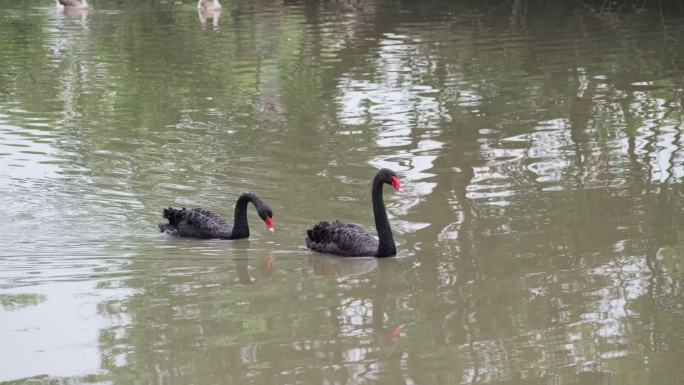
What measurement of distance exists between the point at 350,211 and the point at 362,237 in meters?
1.44

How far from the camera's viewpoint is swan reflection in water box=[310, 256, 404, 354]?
25.2 feet

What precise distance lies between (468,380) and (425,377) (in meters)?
0.24

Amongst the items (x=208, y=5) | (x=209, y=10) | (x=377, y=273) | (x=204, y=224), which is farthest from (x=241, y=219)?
(x=208, y=5)

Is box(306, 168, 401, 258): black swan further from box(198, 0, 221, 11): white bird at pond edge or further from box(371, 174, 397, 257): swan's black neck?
box(198, 0, 221, 11): white bird at pond edge

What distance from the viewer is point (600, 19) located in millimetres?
26188

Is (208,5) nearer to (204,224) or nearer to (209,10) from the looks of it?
(209,10)

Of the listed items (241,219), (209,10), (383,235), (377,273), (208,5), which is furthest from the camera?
(208,5)

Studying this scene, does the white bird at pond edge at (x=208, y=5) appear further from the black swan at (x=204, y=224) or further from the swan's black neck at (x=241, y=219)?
the swan's black neck at (x=241, y=219)

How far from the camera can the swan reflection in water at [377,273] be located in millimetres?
7691

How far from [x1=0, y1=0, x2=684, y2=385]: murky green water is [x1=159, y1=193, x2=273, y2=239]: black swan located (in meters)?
0.12

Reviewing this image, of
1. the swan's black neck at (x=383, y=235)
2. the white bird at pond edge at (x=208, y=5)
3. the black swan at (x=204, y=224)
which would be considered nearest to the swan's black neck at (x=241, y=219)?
the black swan at (x=204, y=224)

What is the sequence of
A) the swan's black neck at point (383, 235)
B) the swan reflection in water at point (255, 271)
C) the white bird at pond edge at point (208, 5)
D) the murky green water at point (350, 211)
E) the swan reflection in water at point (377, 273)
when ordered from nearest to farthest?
the murky green water at point (350, 211)
the swan reflection in water at point (377, 273)
the swan reflection in water at point (255, 271)
the swan's black neck at point (383, 235)
the white bird at pond edge at point (208, 5)

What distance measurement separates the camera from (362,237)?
31.6 ft

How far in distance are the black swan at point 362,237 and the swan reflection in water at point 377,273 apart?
0.23 ft
